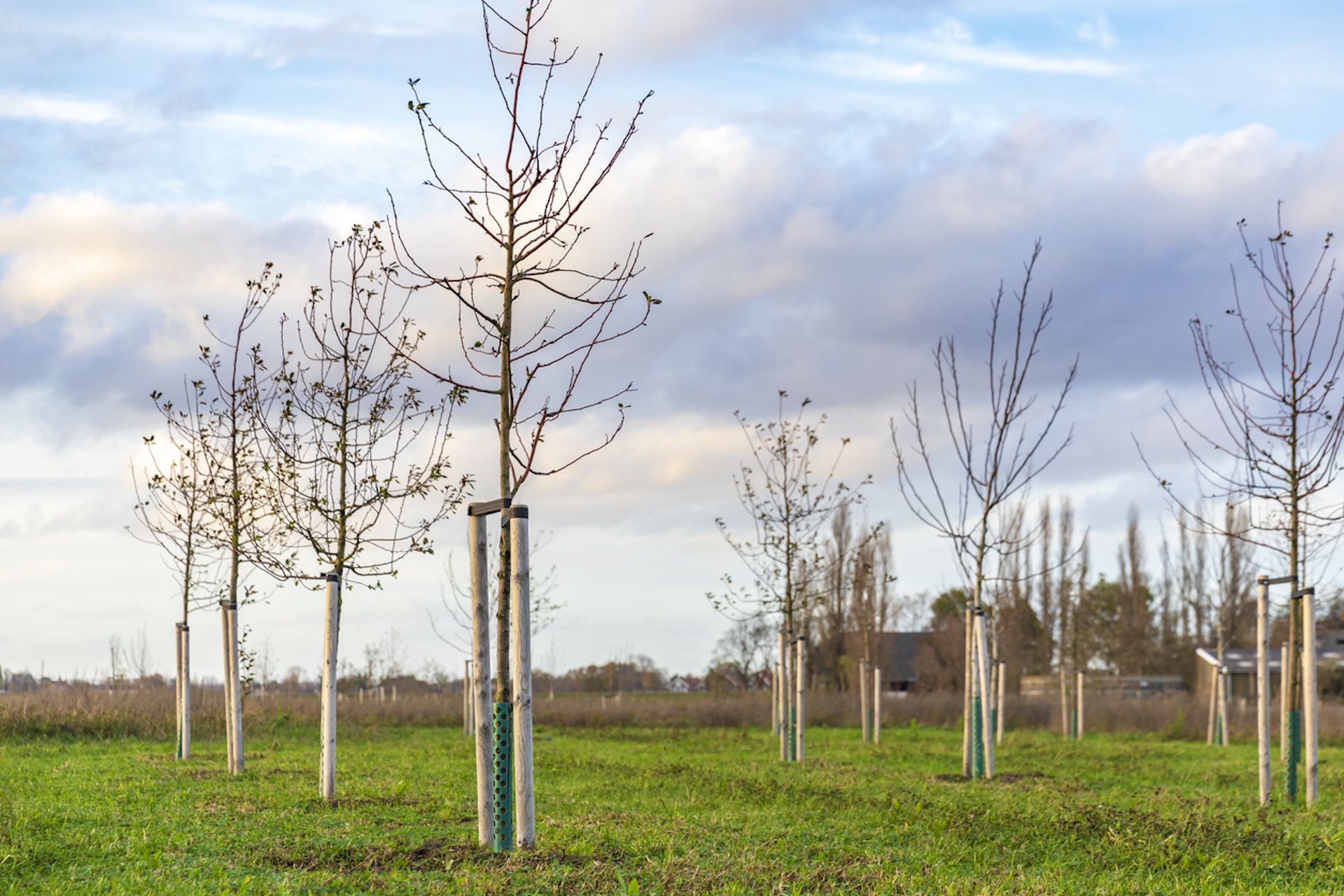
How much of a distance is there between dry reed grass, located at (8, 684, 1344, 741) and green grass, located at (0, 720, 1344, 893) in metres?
4.59

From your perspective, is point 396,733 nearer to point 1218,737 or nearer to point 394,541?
point 394,541

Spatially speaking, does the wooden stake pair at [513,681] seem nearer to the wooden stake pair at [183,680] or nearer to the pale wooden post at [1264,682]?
the pale wooden post at [1264,682]

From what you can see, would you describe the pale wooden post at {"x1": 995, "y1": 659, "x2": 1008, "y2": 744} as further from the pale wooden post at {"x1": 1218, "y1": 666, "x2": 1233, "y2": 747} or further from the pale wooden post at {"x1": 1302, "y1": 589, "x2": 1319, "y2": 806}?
the pale wooden post at {"x1": 1302, "y1": 589, "x2": 1319, "y2": 806}

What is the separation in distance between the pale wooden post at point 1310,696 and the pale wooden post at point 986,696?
119 inches

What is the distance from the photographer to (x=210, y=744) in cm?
1745

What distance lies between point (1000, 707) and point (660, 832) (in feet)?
54.0

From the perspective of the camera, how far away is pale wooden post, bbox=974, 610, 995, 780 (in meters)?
12.7

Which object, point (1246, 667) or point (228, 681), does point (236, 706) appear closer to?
point (228, 681)

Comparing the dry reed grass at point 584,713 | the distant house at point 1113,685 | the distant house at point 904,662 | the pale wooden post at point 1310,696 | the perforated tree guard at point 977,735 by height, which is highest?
the pale wooden post at point 1310,696

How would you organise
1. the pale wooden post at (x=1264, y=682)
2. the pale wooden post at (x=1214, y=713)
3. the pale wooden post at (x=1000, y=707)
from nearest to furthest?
the pale wooden post at (x=1264, y=682) → the pale wooden post at (x=1000, y=707) → the pale wooden post at (x=1214, y=713)

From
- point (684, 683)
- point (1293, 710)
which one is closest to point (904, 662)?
point (684, 683)

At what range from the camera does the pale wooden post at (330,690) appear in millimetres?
9281

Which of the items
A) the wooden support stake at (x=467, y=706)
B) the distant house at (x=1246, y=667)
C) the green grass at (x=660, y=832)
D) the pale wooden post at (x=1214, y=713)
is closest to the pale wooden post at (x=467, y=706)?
the wooden support stake at (x=467, y=706)

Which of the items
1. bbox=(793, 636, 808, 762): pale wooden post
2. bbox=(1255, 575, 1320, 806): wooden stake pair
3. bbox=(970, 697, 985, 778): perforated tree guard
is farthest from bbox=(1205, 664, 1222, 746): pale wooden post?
bbox=(1255, 575, 1320, 806): wooden stake pair
